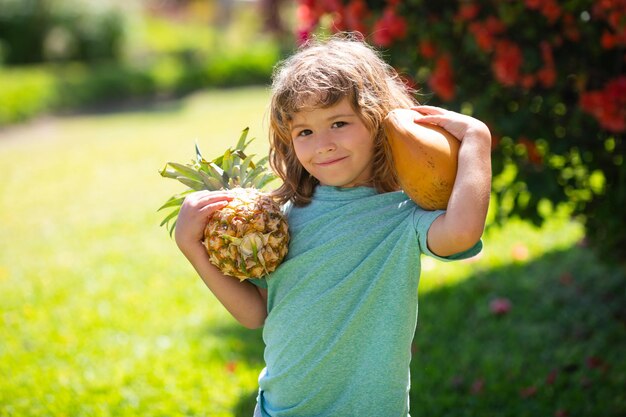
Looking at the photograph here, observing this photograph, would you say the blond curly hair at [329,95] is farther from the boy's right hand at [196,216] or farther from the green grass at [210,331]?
the green grass at [210,331]

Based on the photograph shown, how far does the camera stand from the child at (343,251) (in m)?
2.32

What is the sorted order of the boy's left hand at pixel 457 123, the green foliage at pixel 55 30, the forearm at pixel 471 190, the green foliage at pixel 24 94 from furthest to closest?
the green foliage at pixel 55 30, the green foliage at pixel 24 94, the boy's left hand at pixel 457 123, the forearm at pixel 471 190

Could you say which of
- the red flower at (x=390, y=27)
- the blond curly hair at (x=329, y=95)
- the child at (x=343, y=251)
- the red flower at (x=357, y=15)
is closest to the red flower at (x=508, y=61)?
the red flower at (x=390, y=27)

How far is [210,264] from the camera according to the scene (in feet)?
8.00

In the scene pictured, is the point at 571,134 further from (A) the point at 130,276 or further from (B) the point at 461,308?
(A) the point at 130,276

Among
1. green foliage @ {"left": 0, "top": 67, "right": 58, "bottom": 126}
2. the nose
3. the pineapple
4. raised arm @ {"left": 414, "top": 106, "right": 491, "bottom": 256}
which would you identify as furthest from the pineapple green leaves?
green foliage @ {"left": 0, "top": 67, "right": 58, "bottom": 126}

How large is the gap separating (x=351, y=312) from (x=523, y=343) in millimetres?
2703

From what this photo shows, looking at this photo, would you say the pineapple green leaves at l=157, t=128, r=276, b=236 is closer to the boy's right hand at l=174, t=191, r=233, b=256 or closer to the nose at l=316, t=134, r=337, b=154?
the boy's right hand at l=174, t=191, r=233, b=256

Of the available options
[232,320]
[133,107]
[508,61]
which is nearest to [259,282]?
[508,61]

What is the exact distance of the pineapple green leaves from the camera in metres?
2.52

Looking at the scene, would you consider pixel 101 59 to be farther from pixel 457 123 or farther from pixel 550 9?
pixel 457 123

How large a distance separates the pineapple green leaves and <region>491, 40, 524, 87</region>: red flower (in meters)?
1.63

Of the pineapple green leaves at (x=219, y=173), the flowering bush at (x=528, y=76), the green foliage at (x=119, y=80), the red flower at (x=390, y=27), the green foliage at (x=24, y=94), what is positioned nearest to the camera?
the pineapple green leaves at (x=219, y=173)

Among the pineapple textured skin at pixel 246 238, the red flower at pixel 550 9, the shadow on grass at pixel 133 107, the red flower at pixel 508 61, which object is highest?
the red flower at pixel 550 9
